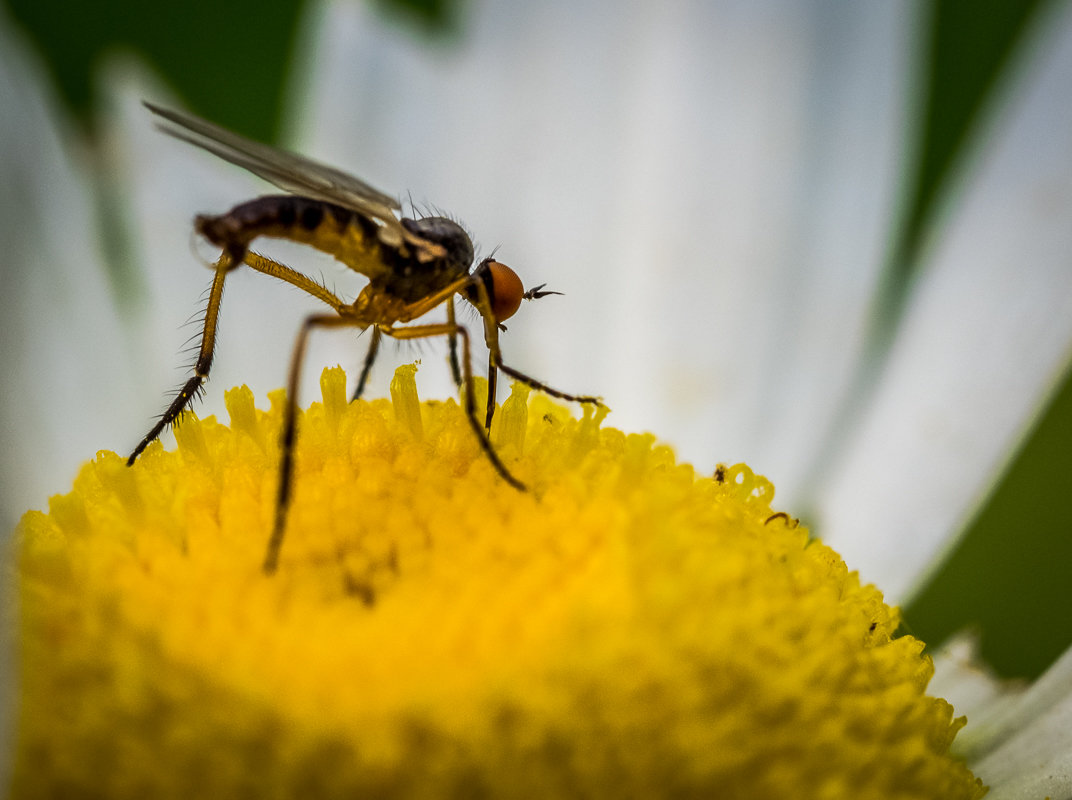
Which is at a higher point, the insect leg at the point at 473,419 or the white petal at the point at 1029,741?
the insect leg at the point at 473,419

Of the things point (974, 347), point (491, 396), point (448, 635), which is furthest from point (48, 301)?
point (974, 347)

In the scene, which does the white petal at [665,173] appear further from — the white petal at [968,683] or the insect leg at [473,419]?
the insect leg at [473,419]

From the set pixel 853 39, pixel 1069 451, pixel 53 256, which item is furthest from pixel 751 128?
pixel 53 256

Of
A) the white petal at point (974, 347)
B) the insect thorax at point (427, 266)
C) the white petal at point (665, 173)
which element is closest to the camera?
the insect thorax at point (427, 266)

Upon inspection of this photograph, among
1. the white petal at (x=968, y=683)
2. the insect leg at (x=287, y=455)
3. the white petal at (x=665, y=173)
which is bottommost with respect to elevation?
the white petal at (x=968, y=683)

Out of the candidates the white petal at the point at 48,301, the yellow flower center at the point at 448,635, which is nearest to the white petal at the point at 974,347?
the yellow flower center at the point at 448,635

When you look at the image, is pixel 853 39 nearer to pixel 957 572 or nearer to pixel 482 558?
pixel 957 572
